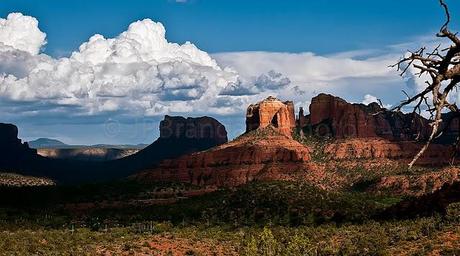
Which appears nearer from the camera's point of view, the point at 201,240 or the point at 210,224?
the point at 201,240

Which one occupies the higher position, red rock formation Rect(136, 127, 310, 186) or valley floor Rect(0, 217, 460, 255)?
red rock formation Rect(136, 127, 310, 186)

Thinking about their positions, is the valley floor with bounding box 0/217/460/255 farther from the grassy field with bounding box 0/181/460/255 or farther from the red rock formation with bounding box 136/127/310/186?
the red rock formation with bounding box 136/127/310/186

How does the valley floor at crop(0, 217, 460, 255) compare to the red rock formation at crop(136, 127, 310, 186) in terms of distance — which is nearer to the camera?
the valley floor at crop(0, 217, 460, 255)

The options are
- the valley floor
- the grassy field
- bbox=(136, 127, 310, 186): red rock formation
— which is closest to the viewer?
the grassy field

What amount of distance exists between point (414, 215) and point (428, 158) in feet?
434


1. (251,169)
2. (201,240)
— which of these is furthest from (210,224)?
(251,169)

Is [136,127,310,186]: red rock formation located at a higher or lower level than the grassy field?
higher

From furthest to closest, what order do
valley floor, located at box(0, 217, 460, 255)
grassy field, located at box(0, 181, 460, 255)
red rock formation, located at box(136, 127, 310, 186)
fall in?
red rock formation, located at box(136, 127, 310, 186) < valley floor, located at box(0, 217, 460, 255) < grassy field, located at box(0, 181, 460, 255)

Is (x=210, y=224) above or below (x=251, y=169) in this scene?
below

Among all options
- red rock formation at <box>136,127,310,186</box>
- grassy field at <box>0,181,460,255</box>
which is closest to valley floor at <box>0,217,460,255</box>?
grassy field at <box>0,181,460,255</box>

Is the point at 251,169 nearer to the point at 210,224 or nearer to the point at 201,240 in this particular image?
the point at 210,224

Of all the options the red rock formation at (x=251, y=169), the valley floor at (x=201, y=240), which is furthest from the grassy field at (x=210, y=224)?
the red rock formation at (x=251, y=169)

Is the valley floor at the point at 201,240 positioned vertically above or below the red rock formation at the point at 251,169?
below

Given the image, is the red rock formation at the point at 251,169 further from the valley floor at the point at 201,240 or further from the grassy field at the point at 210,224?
the valley floor at the point at 201,240
